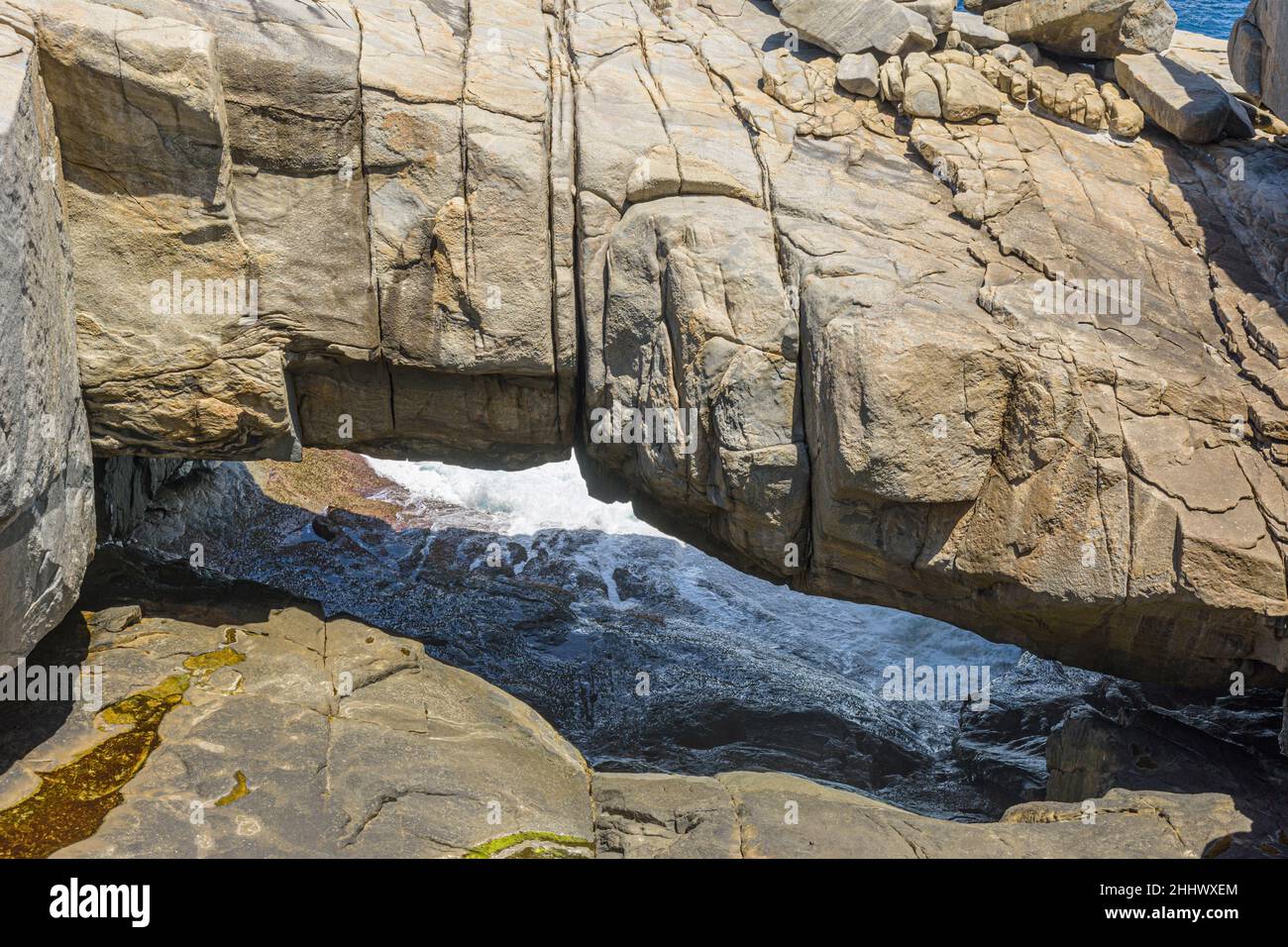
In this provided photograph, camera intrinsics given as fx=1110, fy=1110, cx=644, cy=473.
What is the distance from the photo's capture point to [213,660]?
9312mm

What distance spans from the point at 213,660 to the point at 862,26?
877 centimetres

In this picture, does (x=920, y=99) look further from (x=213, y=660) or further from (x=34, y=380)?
(x=213, y=660)

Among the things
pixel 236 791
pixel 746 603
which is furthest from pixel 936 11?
pixel 236 791

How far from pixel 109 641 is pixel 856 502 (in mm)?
6338

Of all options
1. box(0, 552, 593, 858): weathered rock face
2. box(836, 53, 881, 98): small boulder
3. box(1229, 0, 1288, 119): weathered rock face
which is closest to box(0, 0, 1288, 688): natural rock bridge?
box(836, 53, 881, 98): small boulder

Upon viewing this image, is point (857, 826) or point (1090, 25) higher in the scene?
point (1090, 25)

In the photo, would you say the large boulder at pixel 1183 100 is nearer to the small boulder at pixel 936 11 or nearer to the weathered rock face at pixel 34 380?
the small boulder at pixel 936 11

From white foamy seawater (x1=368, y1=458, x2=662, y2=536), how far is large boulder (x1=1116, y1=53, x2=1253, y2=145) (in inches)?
360

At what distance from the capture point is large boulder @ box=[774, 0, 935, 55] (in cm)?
1130

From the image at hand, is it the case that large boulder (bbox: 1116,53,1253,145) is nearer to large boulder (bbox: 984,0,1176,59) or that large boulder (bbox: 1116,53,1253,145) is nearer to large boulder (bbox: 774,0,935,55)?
large boulder (bbox: 984,0,1176,59)

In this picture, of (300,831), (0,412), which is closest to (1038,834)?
(300,831)

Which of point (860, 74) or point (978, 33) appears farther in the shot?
point (978, 33)

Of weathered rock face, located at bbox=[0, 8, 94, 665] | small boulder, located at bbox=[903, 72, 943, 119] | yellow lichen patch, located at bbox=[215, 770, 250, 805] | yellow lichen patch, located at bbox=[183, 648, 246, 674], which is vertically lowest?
yellow lichen patch, located at bbox=[215, 770, 250, 805]
